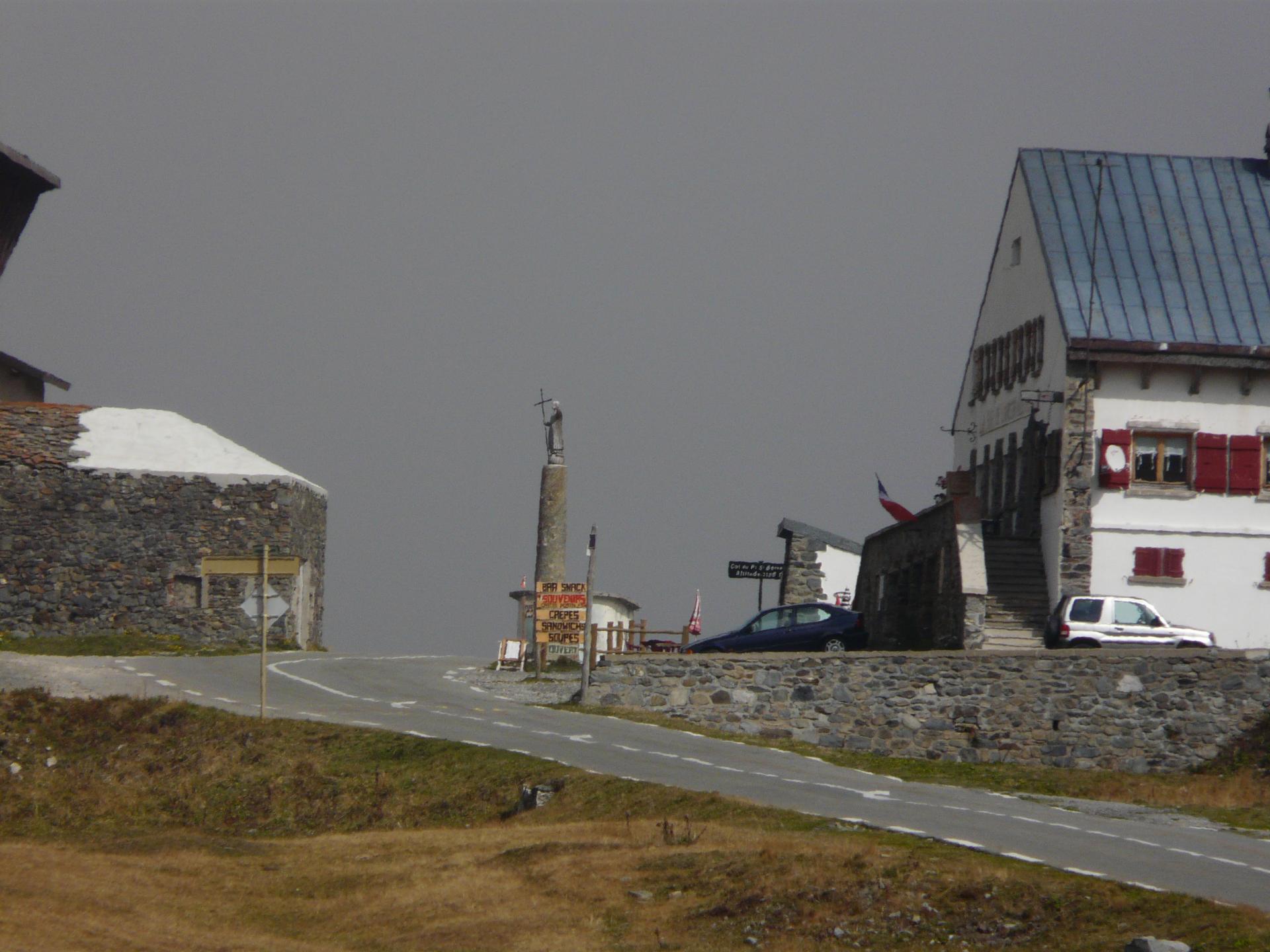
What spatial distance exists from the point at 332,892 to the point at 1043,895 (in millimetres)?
7143

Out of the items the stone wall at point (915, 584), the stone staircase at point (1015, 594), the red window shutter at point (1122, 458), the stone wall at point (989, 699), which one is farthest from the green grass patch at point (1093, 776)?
the red window shutter at point (1122, 458)

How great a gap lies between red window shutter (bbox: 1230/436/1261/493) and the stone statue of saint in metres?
16.3

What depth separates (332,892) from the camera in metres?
17.7

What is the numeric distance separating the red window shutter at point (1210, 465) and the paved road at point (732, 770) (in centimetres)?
1492

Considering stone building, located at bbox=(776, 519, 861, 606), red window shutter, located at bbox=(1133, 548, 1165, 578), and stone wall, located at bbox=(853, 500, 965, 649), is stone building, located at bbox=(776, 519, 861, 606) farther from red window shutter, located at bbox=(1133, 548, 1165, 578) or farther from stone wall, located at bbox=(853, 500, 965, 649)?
red window shutter, located at bbox=(1133, 548, 1165, 578)

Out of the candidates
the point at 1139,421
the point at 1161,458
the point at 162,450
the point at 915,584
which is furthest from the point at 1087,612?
the point at 162,450

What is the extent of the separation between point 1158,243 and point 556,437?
50.8ft

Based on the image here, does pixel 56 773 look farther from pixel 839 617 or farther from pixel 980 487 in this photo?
pixel 980 487

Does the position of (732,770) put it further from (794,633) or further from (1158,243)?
(1158,243)

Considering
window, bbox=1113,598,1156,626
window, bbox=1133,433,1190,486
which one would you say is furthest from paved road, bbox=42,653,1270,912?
window, bbox=1133,433,1190,486

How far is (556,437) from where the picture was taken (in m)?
45.1

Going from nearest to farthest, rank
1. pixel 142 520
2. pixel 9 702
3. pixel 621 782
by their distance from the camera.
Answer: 1. pixel 621 782
2. pixel 9 702
3. pixel 142 520

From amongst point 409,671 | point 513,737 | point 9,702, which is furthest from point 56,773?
point 409,671

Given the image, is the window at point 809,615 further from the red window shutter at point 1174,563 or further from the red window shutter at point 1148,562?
the red window shutter at point 1174,563
